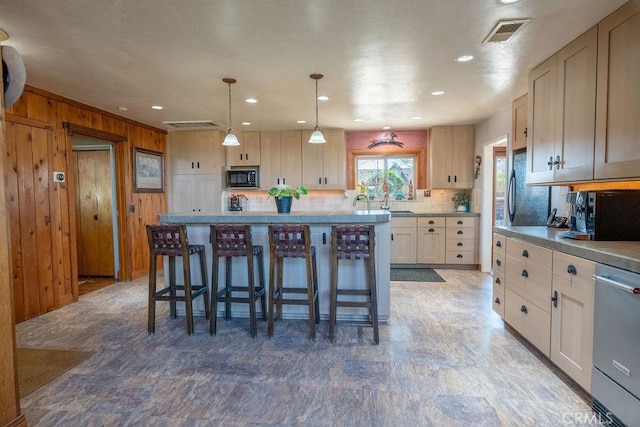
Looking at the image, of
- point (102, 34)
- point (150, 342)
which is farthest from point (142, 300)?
point (102, 34)

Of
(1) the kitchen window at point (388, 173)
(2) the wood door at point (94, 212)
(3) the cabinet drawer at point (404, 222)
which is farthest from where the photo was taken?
(1) the kitchen window at point (388, 173)

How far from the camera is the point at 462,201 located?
564 cm

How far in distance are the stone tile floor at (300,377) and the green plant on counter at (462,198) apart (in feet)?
8.70

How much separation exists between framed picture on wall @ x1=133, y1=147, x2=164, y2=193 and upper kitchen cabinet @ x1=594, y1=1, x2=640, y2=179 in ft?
17.9

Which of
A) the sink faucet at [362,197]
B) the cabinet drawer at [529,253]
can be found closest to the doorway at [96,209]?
the sink faucet at [362,197]

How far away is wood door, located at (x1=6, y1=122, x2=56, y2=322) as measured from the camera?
3262 millimetres

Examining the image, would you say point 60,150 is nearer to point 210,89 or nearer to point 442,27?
point 210,89

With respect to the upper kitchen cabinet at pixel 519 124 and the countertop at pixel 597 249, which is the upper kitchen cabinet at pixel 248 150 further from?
the countertop at pixel 597 249

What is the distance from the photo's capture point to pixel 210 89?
3.52 m

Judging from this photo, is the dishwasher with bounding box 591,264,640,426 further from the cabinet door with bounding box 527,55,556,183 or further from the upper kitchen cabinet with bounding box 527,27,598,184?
the cabinet door with bounding box 527,55,556,183

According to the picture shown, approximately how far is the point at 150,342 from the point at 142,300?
1373mm

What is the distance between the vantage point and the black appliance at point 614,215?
84.7 inches

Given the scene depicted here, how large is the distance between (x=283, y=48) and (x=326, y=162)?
3282 mm

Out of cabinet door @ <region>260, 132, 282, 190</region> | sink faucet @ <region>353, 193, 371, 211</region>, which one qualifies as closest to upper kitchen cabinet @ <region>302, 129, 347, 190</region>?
sink faucet @ <region>353, 193, 371, 211</region>
